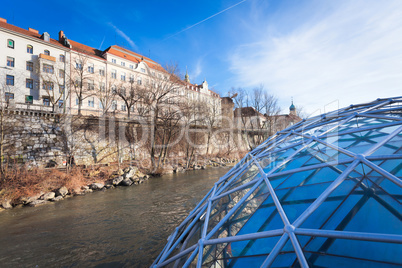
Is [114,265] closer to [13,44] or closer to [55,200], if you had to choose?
[55,200]

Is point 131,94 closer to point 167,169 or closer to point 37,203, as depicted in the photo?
point 167,169

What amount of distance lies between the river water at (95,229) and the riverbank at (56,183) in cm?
77

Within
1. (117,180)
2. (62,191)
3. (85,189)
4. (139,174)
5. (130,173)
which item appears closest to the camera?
(62,191)

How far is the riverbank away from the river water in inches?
30.5

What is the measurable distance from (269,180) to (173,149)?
75.6 feet

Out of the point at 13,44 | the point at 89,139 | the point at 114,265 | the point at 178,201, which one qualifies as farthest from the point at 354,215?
the point at 13,44

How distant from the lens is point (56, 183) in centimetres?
1310

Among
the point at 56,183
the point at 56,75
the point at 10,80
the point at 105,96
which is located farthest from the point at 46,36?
the point at 56,183

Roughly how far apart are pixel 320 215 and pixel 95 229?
926 cm

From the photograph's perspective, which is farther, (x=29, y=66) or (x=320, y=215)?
(x=29, y=66)

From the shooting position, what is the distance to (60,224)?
874 cm

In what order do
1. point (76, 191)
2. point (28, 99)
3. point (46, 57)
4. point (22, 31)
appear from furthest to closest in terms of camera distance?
1. point (22, 31)
2. point (46, 57)
3. point (28, 99)
4. point (76, 191)

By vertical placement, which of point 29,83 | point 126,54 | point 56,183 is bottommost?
point 56,183

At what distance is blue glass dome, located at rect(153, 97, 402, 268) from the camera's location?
6.72 ft
